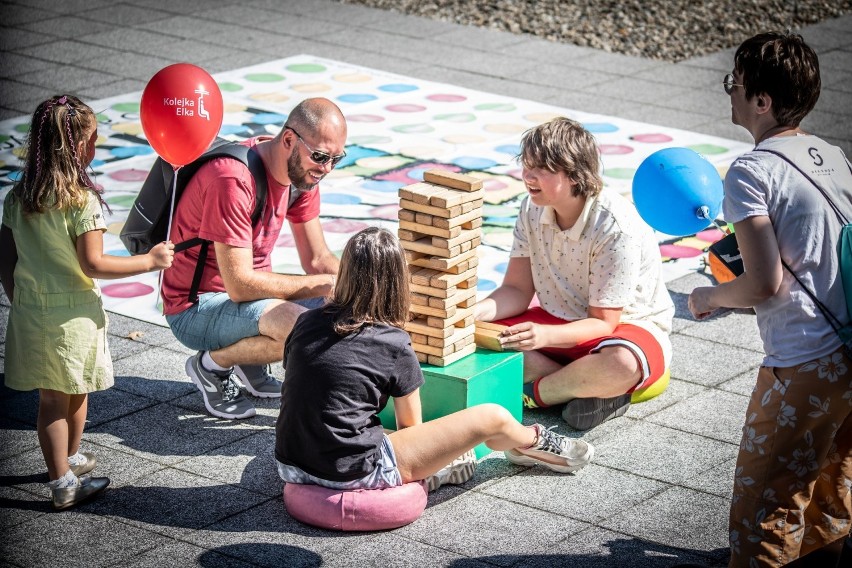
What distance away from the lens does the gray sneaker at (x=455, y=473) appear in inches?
175

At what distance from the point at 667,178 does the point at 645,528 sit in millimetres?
1681

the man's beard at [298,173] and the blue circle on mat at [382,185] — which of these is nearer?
the man's beard at [298,173]

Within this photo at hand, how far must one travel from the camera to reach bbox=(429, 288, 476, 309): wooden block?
4.53 metres

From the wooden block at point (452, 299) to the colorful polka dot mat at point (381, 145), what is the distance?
1.78m

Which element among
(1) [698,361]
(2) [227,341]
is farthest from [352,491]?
(1) [698,361]

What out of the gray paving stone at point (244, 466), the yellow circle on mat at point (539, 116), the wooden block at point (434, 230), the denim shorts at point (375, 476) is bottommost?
the gray paving stone at point (244, 466)

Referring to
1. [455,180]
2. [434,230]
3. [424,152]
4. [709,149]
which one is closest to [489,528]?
[434,230]

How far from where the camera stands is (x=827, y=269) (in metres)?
3.43

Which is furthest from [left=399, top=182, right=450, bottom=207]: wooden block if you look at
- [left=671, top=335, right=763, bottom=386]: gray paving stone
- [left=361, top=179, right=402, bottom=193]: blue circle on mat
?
[left=361, top=179, right=402, bottom=193]: blue circle on mat

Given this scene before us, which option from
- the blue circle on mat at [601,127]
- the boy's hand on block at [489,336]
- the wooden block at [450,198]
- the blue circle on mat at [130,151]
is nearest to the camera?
the wooden block at [450,198]

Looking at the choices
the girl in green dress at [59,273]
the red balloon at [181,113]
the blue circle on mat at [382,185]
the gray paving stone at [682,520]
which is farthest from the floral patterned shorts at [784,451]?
the blue circle on mat at [382,185]

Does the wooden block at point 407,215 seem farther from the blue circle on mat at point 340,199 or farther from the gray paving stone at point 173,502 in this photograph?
the blue circle on mat at point 340,199

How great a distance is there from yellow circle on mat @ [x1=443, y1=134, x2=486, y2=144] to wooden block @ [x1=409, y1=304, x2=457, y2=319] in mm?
4593

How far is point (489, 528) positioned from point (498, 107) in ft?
20.9
